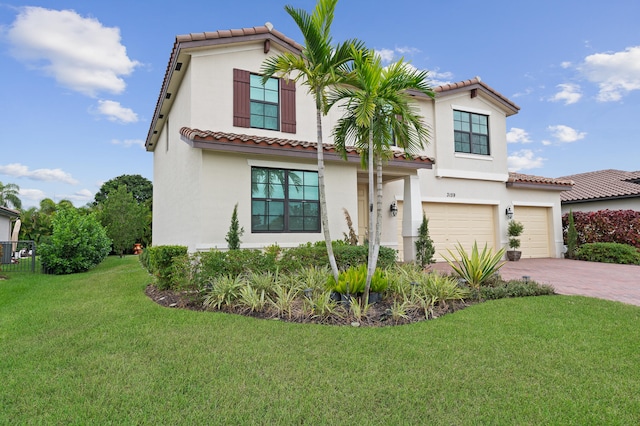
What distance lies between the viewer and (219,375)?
405 centimetres

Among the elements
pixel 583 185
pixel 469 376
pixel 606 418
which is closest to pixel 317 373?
pixel 469 376

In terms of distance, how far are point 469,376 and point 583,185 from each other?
73.0 ft

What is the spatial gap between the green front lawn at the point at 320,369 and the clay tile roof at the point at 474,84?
35.5ft

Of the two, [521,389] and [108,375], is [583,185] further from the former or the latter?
[108,375]

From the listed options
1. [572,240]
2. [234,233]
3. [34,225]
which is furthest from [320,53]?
[34,225]

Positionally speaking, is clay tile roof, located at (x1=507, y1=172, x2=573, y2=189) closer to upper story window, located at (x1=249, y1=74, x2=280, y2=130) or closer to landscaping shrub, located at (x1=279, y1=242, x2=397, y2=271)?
landscaping shrub, located at (x1=279, y1=242, x2=397, y2=271)

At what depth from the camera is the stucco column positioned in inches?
490

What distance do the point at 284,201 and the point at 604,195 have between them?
16.9 metres

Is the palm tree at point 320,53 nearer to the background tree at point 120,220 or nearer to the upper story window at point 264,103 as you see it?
the upper story window at point 264,103

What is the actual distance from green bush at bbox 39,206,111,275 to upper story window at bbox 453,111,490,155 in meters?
15.6

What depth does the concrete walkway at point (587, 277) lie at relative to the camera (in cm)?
851

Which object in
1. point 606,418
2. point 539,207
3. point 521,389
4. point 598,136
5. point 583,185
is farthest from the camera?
point 583,185

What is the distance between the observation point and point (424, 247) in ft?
40.2

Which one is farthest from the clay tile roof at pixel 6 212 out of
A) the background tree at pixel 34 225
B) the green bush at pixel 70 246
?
the green bush at pixel 70 246
